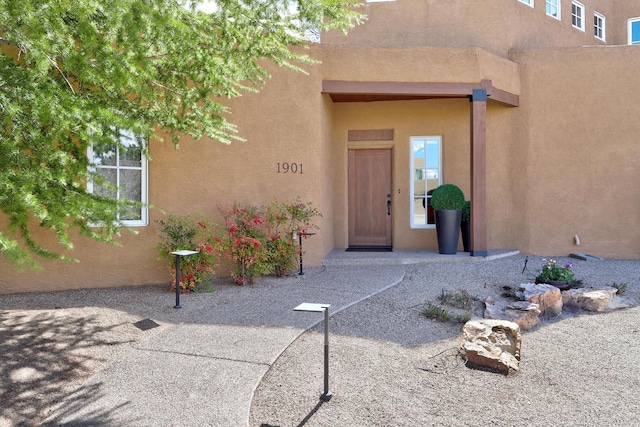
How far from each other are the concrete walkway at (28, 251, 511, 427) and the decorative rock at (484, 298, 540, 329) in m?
1.45

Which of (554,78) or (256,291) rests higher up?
(554,78)

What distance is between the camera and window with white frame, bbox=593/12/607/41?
1325cm

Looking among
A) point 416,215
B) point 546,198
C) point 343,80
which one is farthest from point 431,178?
point 343,80

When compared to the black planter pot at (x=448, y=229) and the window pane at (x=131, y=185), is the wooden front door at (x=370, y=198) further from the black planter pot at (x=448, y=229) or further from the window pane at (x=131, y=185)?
the window pane at (x=131, y=185)

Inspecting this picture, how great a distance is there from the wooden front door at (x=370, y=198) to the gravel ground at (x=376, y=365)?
4.05 metres

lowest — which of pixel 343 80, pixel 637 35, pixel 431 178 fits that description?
pixel 431 178

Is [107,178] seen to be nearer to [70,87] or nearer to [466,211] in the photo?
[70,87]

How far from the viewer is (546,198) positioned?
32.0 ft

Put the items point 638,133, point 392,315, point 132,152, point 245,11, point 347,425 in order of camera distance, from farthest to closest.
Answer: point 638,133
point 132,152
point 392,315
point 245,11
point 347,425

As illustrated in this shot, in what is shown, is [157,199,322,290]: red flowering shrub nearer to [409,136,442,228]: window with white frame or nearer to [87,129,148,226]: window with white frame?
[87,129,148,226]: window with white frame

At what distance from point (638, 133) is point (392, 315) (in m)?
7.29

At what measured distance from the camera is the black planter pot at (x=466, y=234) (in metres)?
9.24

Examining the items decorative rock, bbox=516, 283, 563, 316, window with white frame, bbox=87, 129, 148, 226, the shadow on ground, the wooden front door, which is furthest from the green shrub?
the shadow on ground

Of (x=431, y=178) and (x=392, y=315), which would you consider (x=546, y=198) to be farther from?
(x=392, y=315)
